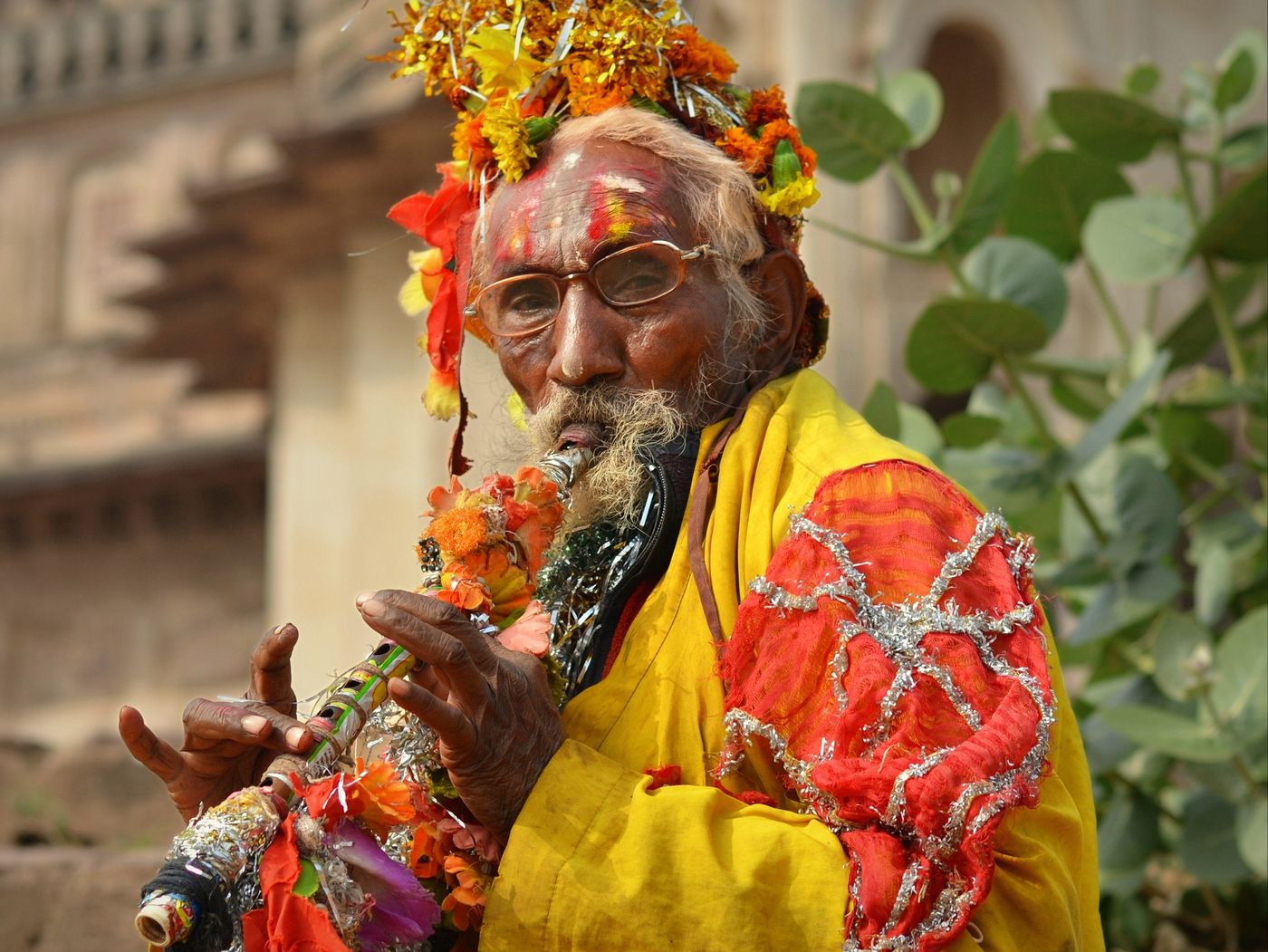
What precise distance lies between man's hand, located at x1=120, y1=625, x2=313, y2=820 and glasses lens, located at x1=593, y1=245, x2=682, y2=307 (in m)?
0.67

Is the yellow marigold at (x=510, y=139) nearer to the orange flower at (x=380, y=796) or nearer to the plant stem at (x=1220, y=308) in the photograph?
the orange flower at (x=380, y=796)

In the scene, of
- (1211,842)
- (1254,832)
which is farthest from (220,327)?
(1254,832)

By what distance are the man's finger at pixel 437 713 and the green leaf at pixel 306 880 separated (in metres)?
0.21

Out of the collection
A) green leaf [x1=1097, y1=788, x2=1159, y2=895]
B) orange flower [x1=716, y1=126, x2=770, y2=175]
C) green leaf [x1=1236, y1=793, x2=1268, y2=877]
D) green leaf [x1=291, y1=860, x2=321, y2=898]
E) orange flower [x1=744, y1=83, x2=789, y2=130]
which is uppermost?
orange flower [x1=744, y1=83, x2=789, y2=130]

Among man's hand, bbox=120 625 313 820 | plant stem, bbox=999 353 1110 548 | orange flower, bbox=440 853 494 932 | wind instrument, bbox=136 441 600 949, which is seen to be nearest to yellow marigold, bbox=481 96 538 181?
wind instrument, bbox=136 441 600 949

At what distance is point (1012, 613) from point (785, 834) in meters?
0.39

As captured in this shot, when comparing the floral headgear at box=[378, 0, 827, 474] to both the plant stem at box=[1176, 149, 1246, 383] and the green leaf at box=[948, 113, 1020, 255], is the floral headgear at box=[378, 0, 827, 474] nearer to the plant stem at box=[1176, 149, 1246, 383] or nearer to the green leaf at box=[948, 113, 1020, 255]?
the green leaf at box=[948, 113, 1020, 255]

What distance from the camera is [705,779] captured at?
2.26m

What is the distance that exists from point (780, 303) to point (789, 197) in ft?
0.53

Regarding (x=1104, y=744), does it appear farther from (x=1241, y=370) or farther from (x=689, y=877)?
(x=689, y=877)

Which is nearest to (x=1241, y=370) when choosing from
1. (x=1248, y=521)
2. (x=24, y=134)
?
(x=1248, y=521)

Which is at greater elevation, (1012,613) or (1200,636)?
(1012,613)

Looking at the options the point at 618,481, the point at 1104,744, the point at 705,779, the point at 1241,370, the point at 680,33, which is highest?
the point at 680,33

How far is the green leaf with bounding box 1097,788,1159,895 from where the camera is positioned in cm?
425
